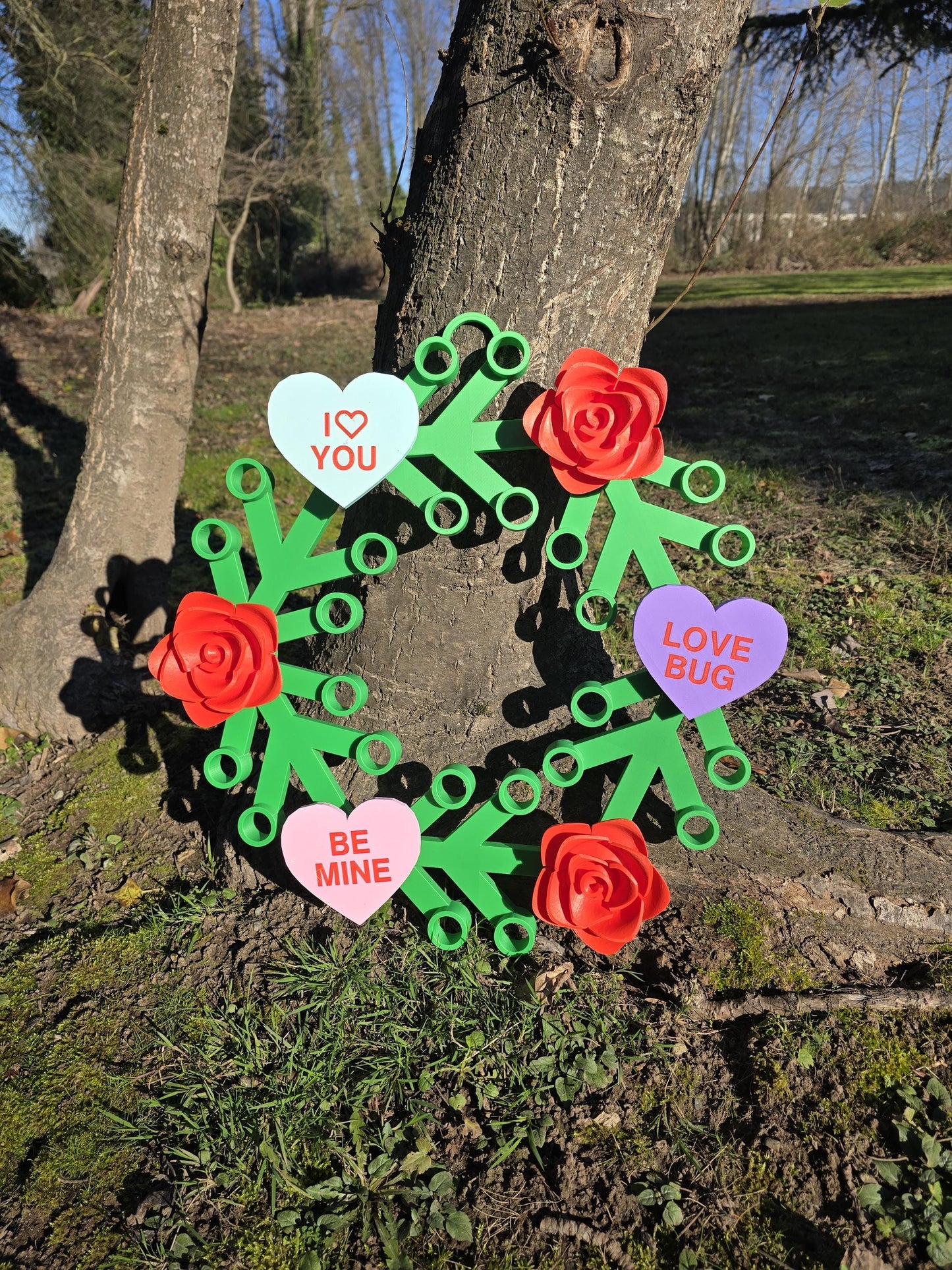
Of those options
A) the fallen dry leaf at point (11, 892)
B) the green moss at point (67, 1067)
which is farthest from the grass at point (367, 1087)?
the fallen dry leaf at point (11, 892)

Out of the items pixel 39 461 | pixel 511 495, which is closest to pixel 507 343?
pixel 511 495

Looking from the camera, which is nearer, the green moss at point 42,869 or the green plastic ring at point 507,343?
the green plastic ring at point 507,343

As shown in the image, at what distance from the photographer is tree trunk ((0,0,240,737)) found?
288 centimetres

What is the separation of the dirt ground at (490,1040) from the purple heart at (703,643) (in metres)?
0.55

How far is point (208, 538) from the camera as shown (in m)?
1.95

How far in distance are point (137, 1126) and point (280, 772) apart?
829mm

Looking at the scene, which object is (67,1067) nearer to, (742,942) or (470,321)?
(742,942)

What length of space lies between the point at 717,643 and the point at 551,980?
96 cm

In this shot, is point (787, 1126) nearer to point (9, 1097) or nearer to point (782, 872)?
point (782, 872)

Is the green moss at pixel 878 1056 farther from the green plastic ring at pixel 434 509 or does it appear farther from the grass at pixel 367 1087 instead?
the green plastic ring at pixel 434 509

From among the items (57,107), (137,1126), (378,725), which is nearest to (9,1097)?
(137,1126)

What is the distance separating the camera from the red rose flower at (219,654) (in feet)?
6.27

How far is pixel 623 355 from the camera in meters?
2.05

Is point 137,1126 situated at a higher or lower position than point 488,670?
lower
